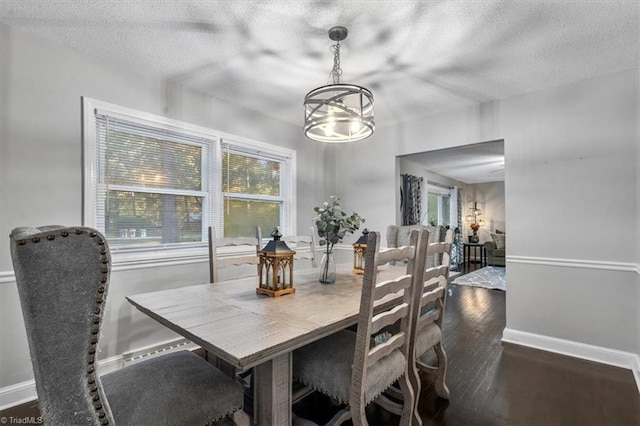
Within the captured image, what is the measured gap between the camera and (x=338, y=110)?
6.93 feet

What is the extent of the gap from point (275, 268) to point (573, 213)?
2.75 meters

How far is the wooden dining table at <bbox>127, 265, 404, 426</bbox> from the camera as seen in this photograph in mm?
1111

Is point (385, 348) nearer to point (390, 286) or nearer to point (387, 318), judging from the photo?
point (387, 318)

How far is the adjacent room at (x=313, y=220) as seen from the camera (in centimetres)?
123

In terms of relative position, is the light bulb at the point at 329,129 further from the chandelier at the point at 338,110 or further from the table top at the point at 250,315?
the table top at the point at 250,315

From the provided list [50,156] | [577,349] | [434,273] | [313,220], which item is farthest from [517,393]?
[50,156]

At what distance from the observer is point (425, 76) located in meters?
2.65

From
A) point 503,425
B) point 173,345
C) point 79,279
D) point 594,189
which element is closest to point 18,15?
point 79,279

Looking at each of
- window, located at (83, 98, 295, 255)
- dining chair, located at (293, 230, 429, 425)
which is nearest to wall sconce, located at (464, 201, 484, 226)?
window, located at (83, 98, 295, 255)

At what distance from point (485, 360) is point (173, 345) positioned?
8.94ft

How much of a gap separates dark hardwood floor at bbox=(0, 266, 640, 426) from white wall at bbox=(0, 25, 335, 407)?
58 centimetres

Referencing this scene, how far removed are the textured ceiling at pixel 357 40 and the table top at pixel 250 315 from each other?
5.52ft

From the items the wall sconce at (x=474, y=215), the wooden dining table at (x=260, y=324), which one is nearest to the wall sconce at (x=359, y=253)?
the wooden dining table at (x=260, y=324)

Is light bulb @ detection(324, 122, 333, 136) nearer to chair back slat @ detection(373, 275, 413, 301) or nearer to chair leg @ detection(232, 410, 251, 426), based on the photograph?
chair back slat @ detection(373, 275, 413, 301)
